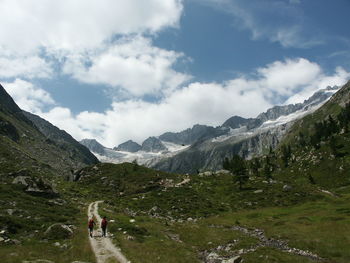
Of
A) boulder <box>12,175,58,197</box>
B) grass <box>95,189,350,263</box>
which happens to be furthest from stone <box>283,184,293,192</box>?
boulder <box>12,175,58,197</box>

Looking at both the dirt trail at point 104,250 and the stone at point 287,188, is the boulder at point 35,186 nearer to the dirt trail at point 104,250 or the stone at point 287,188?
the dirt trail at point 104,250

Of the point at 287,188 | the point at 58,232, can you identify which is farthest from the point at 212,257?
the point at 287,188

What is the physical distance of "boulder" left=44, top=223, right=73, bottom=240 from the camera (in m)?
35.5

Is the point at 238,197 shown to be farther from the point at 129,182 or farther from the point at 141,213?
the point at 129,182

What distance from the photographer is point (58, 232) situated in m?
36.4

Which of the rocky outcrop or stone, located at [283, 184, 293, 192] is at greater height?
the rocky outcrop

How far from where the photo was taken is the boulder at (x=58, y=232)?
3547 cm

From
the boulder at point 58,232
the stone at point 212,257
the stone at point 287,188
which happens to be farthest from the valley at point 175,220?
the stone at point 287,188

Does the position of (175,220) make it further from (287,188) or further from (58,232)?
(287,188)

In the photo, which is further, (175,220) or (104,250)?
(175,220)

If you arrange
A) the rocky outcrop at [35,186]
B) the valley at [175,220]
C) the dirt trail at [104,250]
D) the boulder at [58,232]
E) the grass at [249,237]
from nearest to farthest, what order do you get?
the dirt trail at [104,250] < the valley at [175,220] < the grass at [249,237] < the boulder at [58,232] < the rocky outcrop at [35,186]

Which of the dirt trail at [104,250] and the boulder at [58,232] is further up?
the boulder at [58,232]

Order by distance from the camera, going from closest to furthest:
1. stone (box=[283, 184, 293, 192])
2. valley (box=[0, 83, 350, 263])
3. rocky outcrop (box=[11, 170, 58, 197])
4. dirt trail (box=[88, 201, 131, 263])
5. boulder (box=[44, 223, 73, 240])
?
dirt trail (box=[88, 201, 131, 263]), valley (box=[0, 83, 350, 263]), boulder (box=[44, 223, 73, 240]), rocky outcrop (box=[11, 170, 58, 197]), stone (box=[283, 184, 293, 192])

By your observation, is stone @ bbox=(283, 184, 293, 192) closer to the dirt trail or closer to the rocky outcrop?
the rocky outcrop
